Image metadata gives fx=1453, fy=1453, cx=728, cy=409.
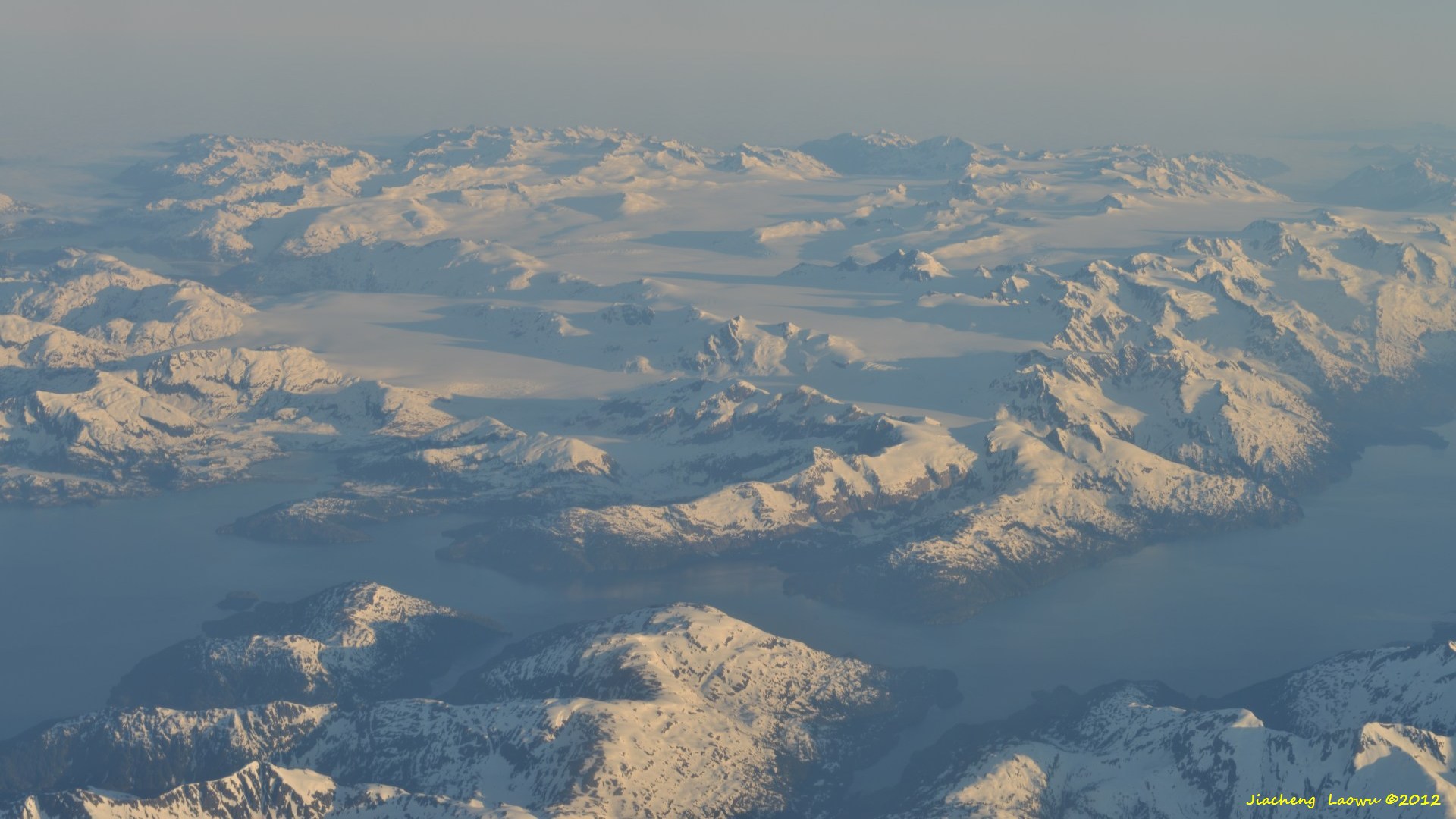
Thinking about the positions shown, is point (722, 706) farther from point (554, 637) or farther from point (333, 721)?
point (333, 721)

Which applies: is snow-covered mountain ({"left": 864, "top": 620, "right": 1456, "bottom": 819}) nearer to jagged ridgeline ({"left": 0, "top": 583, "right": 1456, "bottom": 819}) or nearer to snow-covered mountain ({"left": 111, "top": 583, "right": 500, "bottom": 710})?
jagged ridgeline ({"left": 0, "top": 583, "right": 1456, "bottom": 819})

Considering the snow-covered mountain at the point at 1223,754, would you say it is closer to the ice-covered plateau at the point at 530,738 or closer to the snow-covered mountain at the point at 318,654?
the ice-covered plateau at the point at 530,738

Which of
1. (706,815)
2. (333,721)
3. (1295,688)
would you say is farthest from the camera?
(1295,688)

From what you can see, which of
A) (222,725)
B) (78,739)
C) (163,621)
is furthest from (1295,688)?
(163,621)

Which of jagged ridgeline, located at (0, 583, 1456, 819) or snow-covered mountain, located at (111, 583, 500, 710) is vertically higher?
jagged ridgeline, located at (0, 583, 1456, 819)

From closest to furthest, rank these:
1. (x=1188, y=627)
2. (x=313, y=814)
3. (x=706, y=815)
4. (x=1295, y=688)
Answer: (x=313, y=814) < (x=706, y=815) < (x=1295, y=688) < (x=1188, y=627)

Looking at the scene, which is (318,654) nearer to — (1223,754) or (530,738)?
(530,738)

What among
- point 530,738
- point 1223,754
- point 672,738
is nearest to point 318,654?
point 530,738

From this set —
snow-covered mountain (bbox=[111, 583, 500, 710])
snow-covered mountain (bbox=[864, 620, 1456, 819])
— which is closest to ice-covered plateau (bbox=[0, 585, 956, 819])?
snow-covered mountain (bbox=[111, 583, 500, 710])
